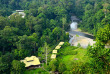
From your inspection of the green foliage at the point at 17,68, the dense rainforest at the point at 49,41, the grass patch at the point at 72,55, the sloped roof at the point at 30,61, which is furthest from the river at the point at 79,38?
the green foliage at the point at 17,68

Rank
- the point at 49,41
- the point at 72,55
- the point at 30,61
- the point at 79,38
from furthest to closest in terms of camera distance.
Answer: the point at 79,38 < the point at 49,41 < the point at 72,55 < the point at 30,61

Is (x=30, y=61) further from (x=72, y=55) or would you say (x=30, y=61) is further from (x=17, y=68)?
(x=72, y=55)

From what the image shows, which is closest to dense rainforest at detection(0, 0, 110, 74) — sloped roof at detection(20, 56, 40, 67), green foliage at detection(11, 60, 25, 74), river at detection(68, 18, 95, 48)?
green foliage at detection(11, 60, 25, 74)

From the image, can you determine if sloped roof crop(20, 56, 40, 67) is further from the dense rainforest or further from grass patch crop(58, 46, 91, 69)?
grass patch crop(58, 46, 91, 69)

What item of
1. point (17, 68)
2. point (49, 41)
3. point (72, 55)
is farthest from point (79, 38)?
point (17, 68)

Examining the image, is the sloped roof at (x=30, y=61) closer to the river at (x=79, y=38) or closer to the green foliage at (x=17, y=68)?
the green foliage at (x=17, y=68)

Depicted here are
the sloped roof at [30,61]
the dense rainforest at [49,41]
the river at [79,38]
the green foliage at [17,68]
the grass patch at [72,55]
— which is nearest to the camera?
the dense rainforest at [49,41]

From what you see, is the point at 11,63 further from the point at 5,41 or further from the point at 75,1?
the point at 75,1

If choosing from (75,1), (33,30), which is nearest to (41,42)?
(33,30)
